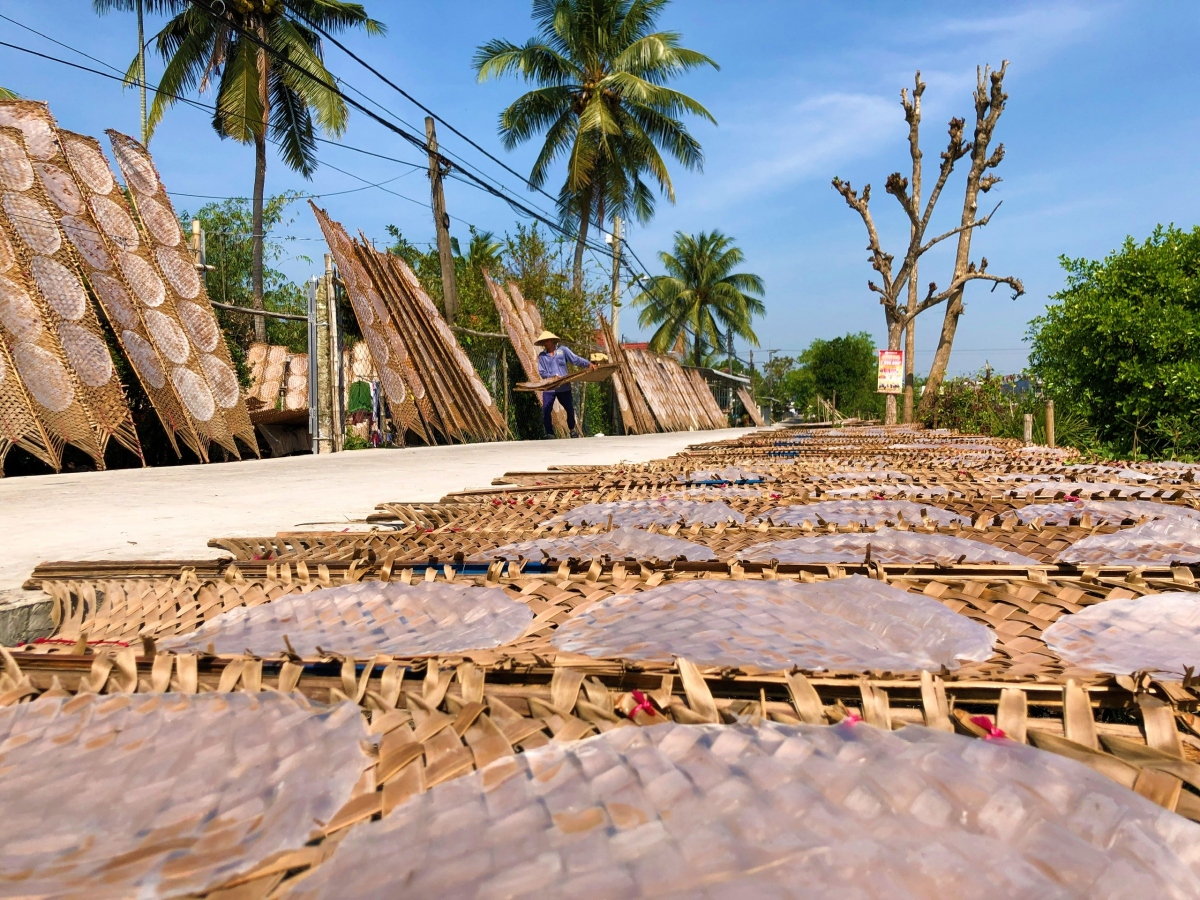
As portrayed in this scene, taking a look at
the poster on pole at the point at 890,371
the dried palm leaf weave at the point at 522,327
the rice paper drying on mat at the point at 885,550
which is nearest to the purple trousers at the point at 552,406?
the dried palm leaf weave at the point at 522,327

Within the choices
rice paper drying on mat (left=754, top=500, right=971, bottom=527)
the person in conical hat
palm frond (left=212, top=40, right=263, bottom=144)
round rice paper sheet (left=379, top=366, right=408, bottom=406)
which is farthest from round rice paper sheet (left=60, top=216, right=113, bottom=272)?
palm frond (left=212, top=40, right=263, bottom=144)

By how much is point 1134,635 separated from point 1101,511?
1300 mm

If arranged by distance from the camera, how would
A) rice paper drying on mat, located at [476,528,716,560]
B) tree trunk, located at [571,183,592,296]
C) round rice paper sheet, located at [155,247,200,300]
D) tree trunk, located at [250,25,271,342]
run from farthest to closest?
tree trunk, located at [571,183,592,296]
tree trunk, located at [250,25,271,342]
round rice paper sheet, located at [155,247,200,300]
rice paper drying on mat, located at [476,528,716,560]

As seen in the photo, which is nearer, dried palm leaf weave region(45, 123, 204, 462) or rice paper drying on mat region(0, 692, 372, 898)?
rice paper drying on mat region(0, 692, 372, 898)

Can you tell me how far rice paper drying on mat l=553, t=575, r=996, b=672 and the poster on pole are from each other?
1347 cm

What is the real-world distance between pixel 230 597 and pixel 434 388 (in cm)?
902

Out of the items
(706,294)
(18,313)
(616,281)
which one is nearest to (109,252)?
(18,313)

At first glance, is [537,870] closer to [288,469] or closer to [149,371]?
[288,469]

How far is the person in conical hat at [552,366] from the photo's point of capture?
1288cm

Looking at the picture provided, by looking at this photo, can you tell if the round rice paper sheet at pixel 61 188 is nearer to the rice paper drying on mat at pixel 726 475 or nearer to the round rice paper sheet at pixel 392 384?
the round rice paper sheet at pixel 392 384

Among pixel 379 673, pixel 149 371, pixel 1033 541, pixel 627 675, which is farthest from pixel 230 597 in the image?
pixel 149 371

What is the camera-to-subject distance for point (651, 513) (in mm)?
2295

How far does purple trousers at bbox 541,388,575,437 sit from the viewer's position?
43.9ft

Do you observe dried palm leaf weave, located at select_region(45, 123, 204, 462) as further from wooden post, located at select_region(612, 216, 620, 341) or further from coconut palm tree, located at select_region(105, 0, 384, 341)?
wooden post, located at select_region(612, 216, 620, 341)
